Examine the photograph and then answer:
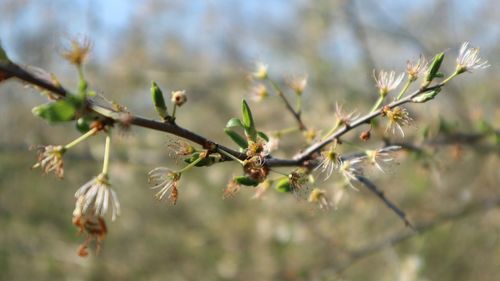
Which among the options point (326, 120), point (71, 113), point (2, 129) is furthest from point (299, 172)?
point (2, 129)

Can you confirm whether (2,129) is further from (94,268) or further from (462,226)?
(462,226)

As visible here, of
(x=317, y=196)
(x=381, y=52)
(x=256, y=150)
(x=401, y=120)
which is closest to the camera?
(x=256, y=150)

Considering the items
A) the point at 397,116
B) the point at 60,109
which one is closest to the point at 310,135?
the point at 397,116

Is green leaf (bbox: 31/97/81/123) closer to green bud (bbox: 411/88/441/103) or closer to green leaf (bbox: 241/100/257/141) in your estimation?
green leaf (bbox: 241/100/257/141)

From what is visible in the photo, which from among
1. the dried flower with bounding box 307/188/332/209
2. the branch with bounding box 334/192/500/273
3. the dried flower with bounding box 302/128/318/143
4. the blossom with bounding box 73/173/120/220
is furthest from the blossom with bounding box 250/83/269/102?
the branch with bounding box 334/192/500/273

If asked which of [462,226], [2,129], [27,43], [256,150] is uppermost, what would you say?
[27,43]

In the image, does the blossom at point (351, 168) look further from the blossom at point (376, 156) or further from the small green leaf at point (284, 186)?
the small green leaf at point (284, 186)

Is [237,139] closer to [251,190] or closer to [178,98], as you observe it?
[178,98]

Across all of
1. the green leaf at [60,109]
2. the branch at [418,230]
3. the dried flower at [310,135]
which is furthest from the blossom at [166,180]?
the branch at [418,230]
